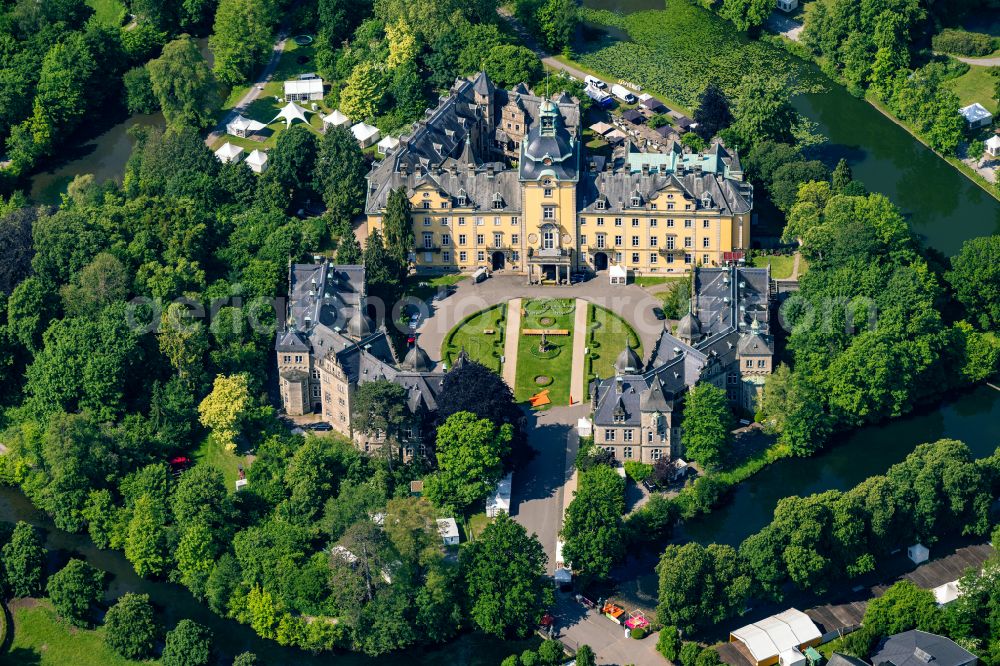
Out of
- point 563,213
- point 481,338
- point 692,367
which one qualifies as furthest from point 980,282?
point 481,338

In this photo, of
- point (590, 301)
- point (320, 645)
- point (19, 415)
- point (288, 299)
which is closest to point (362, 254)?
point (288, 299)

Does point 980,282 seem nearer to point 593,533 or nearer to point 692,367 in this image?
point 692,367

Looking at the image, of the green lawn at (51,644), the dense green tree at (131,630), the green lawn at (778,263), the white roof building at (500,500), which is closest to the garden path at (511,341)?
the white roof building at (500,500)

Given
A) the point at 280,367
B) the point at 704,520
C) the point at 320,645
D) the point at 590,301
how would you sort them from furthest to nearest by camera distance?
the point at 590,301
the point at 280,367
the point at 704,520
the point at 320,645

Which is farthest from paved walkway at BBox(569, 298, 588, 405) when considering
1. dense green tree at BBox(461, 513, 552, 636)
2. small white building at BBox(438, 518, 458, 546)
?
dense green tree at BBox(461, 513, 552, 636)

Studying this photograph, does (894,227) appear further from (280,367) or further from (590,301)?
(280,367)

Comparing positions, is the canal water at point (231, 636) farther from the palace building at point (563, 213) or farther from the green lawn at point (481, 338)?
the palace building at point (563, 213)

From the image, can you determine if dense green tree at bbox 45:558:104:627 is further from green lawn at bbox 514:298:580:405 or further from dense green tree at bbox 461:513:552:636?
green lawn at bbox 514:298:580:405
